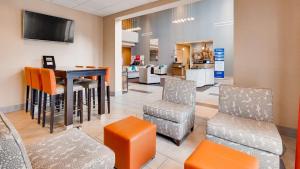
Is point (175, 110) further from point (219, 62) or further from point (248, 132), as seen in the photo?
point (219, 62)

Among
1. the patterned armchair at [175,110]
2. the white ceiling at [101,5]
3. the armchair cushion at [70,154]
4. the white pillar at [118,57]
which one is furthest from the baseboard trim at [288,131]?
the white pillar at [118,57]

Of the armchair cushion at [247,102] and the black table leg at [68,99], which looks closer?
the armchair cushion at [247,102]

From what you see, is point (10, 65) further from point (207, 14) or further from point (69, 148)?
point (207, 14)

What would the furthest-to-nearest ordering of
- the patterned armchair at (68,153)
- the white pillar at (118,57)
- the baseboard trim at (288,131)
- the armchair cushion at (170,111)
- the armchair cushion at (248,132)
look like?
the white pillar at (118,57), the baseboard trim at (288,131), the armchair cushion at (170,111), the armchair cushion at (248,132), the patterned armchair at (68,153)

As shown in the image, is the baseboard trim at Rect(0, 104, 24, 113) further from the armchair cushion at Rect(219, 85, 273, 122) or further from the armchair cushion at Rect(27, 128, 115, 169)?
the armchair cushion at Rect(219, 85, 273, 122)

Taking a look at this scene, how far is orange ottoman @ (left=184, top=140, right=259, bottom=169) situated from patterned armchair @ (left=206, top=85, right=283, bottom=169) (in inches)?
17.9

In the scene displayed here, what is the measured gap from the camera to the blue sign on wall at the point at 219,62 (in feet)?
32.4

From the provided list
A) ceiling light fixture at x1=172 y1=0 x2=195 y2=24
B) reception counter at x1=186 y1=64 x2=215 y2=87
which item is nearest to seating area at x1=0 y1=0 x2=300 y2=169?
reception counter at x1=186 y1=64 x2=215 y2=87

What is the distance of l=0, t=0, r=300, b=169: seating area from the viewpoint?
1349 millimetres

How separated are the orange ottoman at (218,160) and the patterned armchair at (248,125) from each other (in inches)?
17.9

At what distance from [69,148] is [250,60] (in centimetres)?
297

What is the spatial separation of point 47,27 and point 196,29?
874 cm

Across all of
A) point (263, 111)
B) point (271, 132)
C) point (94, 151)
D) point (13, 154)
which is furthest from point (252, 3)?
point (13, 154)

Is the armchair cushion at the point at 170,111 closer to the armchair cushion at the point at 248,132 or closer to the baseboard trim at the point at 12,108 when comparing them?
the armchair cushion at the point at 248,132
